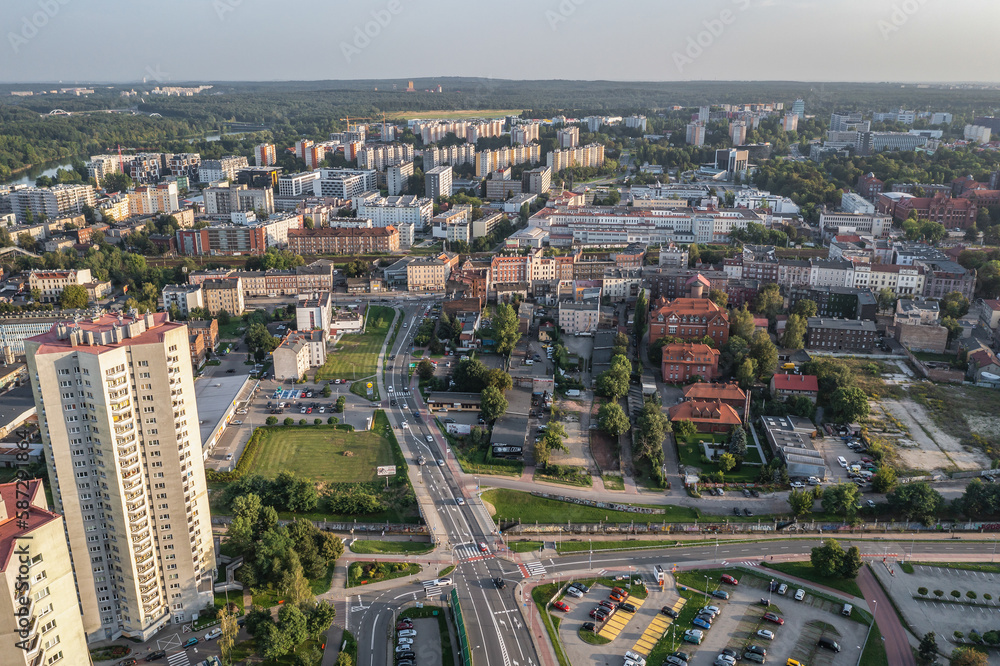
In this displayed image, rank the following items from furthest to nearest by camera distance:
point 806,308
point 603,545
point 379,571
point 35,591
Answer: point 806,308 < point 603,545 < point 379,571 < point 35,591

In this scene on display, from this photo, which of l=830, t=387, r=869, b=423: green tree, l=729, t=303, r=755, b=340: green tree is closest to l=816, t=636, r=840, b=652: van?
l=830, t=387, r=869, b=423: green tree

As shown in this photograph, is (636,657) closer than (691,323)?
Yes

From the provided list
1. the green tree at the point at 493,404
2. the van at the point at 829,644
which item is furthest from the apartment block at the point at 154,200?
the van at the point at 829,644

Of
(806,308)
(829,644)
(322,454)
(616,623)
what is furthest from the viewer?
(806,308)

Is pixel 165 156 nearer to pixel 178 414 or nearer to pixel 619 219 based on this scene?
pixel 619 219

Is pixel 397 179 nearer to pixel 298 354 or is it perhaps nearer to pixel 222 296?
pixel 222 296

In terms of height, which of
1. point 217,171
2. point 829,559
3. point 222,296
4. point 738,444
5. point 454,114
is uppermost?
point 454,114

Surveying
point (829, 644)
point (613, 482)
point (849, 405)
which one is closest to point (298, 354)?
point (613, 482)

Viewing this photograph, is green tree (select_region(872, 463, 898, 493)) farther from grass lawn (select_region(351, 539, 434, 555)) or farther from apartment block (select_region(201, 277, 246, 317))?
apartment block (select_region(201, 277, 246, 317))
